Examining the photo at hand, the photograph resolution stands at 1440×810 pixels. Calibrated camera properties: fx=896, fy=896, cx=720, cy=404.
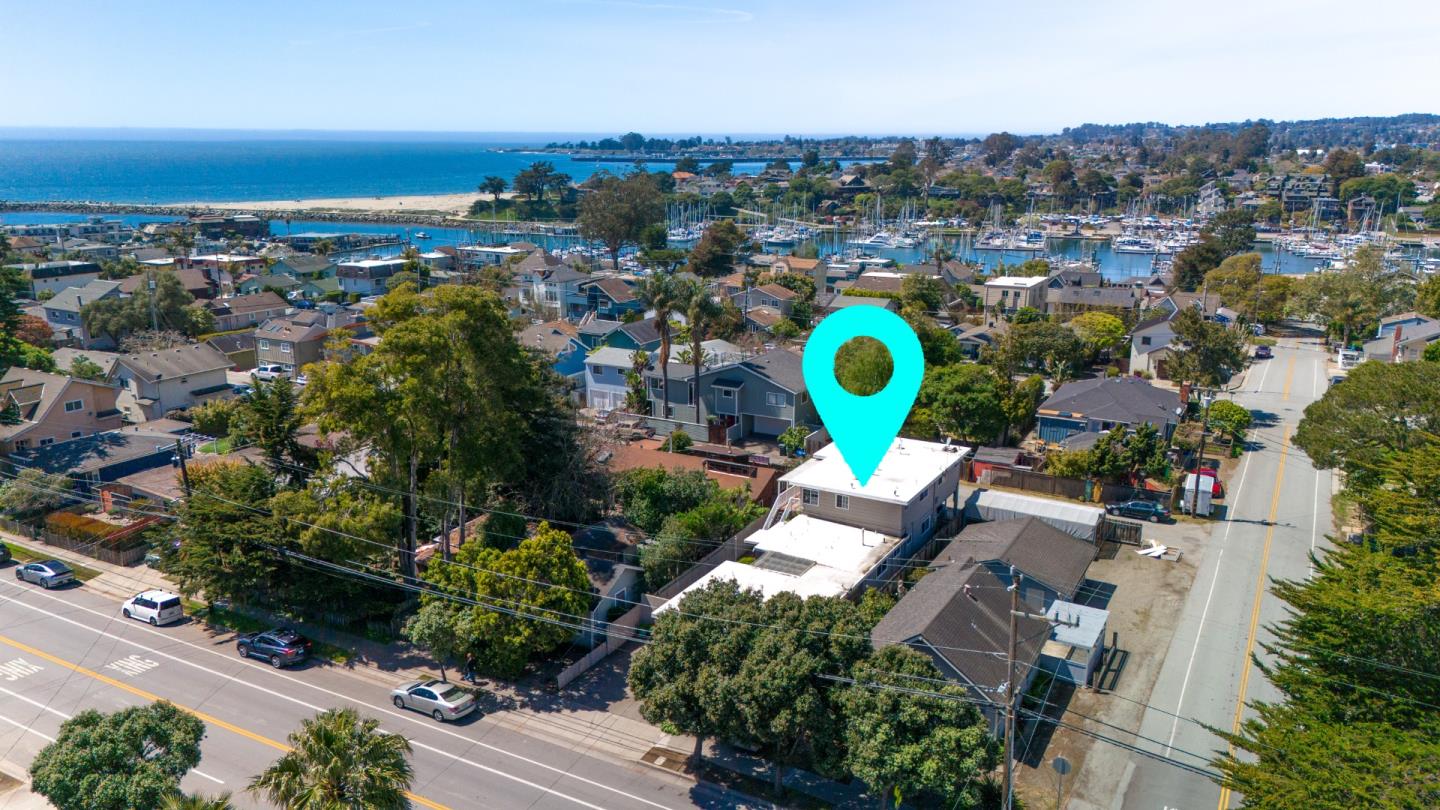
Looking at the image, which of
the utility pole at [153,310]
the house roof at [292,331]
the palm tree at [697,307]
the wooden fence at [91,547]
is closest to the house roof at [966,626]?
the palm tree at [697,307]

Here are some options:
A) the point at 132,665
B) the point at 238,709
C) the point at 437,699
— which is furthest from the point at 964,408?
the point at 132,665

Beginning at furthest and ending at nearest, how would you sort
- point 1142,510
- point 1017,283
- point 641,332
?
1. point 1017,283
2. point 641,332
3. point 1142,510

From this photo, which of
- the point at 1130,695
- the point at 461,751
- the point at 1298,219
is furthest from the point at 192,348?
the point at 1298,219

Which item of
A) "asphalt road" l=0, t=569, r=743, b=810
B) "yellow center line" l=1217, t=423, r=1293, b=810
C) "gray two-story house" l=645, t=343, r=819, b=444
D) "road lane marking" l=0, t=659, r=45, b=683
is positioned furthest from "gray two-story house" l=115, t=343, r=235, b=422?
"yellow center line" l=1217, t=423, r=1293, b=810

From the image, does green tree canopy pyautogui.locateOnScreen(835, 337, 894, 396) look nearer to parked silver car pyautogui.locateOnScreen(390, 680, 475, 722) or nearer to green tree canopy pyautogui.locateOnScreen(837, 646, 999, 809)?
parked silver car pyautogui.locateOnScreen(390, 680, 475, 722)

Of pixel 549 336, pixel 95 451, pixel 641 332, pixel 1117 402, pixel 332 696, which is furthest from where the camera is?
pixel 549 336

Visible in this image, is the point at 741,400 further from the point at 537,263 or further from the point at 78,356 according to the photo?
the point at 537,263

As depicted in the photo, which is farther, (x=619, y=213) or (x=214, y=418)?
(x=619, y=213)

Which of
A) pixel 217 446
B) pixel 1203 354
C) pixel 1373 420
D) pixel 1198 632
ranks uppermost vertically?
pixel 1373 420
